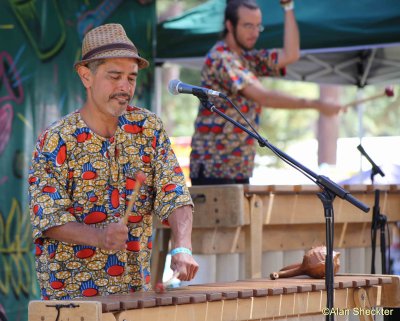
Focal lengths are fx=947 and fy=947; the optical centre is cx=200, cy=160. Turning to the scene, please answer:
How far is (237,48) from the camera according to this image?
6.55 metres

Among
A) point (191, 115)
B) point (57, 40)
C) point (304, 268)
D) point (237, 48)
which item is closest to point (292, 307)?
point (304, 268)

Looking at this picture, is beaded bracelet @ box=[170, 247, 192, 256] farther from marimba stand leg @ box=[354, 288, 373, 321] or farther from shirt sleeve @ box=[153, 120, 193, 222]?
marimba stand leg @ box=[354, 288, 373, 321]

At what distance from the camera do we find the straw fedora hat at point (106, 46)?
13.1 feet

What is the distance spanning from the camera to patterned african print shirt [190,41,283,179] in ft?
20.9

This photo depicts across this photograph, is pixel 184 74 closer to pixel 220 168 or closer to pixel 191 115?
pixel 191 115

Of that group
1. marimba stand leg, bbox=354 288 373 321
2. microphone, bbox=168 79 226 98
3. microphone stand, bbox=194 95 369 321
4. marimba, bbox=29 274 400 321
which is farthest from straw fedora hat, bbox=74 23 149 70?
marimba stand leg, bbox=354 288 373 321

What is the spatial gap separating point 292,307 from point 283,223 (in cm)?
196

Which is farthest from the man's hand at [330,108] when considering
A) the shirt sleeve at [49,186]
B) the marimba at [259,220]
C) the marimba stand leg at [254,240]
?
the shirt sleeve at [49,186]

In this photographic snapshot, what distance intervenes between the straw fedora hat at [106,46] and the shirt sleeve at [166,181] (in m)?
0.37

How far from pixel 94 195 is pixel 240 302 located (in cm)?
76

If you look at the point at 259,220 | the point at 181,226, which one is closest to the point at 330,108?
the point at 259,220

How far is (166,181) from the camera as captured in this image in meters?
4.09

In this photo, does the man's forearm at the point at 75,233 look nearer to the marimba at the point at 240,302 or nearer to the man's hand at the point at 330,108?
the marimba at the point at 240,302

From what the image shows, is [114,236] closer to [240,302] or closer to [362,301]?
[240,302]
